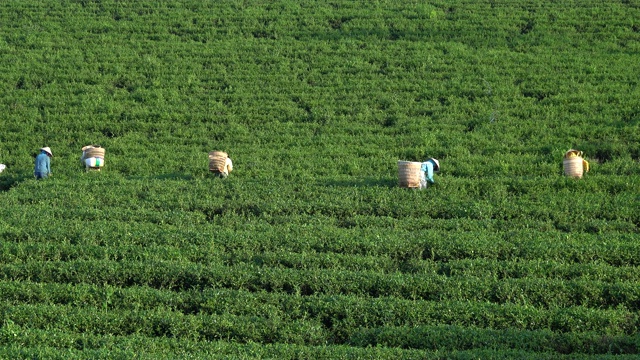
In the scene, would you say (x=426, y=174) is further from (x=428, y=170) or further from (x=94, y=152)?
(x=94, y=152)

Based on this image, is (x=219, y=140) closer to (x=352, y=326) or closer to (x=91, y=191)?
(x=91, y=191)

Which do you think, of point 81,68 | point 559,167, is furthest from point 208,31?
point 559,167

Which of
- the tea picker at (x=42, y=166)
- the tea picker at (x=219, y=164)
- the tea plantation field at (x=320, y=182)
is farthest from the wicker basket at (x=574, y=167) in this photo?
the tea picker at (x=42, y=166)

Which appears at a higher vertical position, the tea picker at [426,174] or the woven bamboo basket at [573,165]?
the woven bamboo basket at [573,165]

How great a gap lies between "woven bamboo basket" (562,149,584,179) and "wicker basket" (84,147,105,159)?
9.87 m

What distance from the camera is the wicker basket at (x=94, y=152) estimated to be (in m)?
18.2

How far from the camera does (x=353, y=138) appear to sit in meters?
20.4

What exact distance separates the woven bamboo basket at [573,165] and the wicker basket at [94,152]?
Answer: 9868mm

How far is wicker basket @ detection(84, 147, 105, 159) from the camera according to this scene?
59.8 feet

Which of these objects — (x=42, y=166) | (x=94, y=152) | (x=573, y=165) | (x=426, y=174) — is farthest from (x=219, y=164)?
(x=573, y=165)

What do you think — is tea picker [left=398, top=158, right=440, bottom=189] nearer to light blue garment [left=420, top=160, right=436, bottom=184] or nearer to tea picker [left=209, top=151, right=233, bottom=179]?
light blue garment [left=420, top=160, right=436, bottom=184]

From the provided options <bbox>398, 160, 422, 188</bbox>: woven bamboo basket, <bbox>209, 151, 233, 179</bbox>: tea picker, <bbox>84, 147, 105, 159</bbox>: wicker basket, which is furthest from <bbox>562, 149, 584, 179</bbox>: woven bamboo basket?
<bbox>84, 147, 105, 159</bbox>: wicker basket

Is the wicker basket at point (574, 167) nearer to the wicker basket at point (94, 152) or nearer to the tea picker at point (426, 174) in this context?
the tea picker at point (426, 174)

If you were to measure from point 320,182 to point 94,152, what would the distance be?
199 inches
